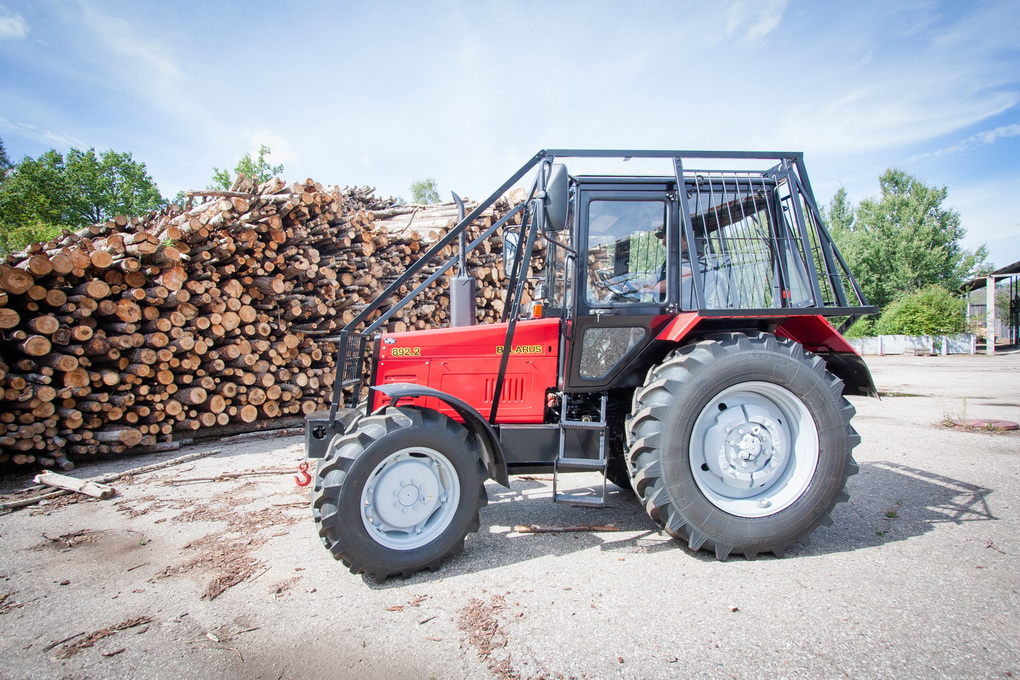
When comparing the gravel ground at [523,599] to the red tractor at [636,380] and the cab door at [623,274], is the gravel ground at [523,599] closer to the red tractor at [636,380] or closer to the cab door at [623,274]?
the red tractor at [636,380]

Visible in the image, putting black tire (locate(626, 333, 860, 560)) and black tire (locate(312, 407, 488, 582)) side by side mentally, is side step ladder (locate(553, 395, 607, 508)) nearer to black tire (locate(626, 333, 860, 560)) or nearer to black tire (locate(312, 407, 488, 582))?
black tire (locate(626, 333, 860, 560))

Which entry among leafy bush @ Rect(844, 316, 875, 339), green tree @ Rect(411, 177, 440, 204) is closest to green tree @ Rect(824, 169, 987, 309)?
leafy bush @ Rect(844, 316, 875, 339)

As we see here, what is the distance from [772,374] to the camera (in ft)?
10.4

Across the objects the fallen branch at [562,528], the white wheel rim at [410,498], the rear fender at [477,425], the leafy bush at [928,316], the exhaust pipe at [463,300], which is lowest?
the fallen branch at [562,528]

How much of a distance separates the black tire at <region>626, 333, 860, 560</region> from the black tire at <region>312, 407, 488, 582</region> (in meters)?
1.06

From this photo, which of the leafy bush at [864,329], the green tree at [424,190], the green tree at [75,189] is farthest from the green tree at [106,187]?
the leafy bush at [864,329]

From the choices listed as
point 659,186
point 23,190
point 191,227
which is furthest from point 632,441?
point 23,190

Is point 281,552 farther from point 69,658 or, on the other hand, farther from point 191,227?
point 191,227

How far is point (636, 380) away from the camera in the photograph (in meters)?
3.68

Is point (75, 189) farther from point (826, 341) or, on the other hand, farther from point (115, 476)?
point (826, 341)

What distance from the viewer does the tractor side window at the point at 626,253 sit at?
3512mm

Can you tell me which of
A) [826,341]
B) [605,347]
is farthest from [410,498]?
[826,341]

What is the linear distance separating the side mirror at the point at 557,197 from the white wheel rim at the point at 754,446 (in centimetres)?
144

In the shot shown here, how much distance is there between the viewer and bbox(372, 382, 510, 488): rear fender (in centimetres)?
313
